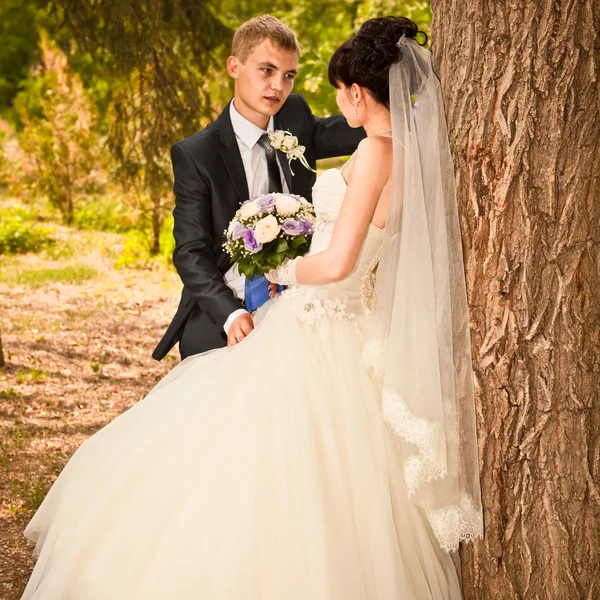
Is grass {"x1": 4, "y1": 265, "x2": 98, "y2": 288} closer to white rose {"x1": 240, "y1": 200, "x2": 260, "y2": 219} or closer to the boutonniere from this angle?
the boutonniere

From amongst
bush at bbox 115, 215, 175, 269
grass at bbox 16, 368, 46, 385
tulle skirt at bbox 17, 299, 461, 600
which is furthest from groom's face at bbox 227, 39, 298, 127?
bush at bbox 115, 215, 175, 269

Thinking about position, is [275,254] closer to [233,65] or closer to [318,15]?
[233,65]

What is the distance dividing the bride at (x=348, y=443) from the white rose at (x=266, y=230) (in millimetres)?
153

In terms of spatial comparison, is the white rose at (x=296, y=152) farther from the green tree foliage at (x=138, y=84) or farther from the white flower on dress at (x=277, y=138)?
the green tree foliage at (x=138, y=84)

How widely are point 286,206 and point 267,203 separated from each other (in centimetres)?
8

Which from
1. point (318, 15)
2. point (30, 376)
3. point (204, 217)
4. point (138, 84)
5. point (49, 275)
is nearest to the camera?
point (204, 217)

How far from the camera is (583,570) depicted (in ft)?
8.99

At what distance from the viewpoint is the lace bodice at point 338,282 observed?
3121mm

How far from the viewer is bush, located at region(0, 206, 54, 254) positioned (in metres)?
12.7

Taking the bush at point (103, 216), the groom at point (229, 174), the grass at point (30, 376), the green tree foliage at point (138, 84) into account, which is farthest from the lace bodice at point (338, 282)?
the bush at point (103, 216)

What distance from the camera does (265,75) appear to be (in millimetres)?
3807

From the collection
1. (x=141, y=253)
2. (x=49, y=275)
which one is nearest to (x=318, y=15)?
(x=141, y=253)

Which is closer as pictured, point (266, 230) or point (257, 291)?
point (266, 230)

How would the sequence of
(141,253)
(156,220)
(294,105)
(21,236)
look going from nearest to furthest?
1. (294,105)
2. (156,220)
3. (141,253)
4. (21,236)
